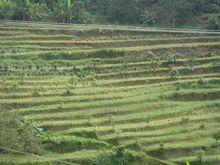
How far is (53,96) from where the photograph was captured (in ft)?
121

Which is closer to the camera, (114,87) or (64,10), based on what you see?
(114,87)

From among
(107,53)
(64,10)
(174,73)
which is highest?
(64,10)

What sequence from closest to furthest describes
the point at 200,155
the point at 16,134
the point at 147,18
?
the point at 16,134 → the point at 200,155 → the point at 147,18

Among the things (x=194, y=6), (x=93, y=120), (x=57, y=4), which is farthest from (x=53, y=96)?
(x=194, y=6)

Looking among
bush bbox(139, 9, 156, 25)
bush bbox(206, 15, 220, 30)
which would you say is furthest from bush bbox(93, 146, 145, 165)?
bush bbox(139, 9, 156, 25)

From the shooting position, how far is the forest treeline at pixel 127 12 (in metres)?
51.3

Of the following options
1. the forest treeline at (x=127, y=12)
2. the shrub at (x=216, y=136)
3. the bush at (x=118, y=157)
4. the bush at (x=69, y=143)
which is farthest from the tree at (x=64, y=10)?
the bush at (x=118, y=157)

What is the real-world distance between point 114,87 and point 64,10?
47.0 feet

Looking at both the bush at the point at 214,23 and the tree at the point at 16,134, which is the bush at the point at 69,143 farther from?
the bush at the point at 214,23

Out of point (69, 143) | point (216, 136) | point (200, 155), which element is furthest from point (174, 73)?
point (69, 143)

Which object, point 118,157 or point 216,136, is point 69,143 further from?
point 216,136

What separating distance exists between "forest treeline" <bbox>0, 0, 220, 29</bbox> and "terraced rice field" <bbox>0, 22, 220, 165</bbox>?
10.2 ft

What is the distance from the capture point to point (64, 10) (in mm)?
51188

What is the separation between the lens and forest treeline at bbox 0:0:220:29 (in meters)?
51.3
